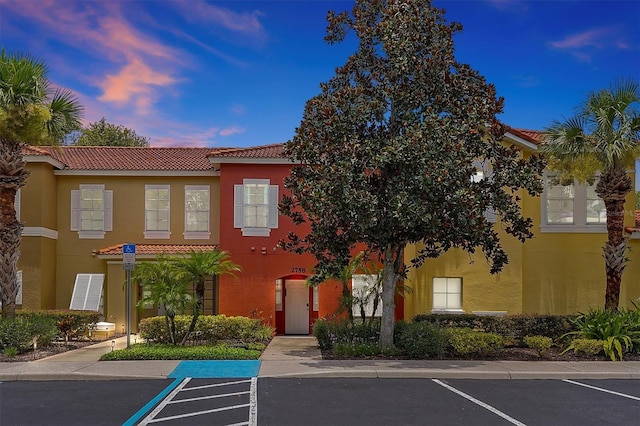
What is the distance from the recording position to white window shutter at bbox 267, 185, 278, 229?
2102cm

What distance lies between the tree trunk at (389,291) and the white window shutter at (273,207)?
6526 mm

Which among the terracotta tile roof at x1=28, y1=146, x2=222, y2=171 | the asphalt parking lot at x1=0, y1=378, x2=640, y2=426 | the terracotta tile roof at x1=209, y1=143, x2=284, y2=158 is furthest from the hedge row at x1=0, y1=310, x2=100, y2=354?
the terracotta tile roof at x1=209, y1=143, x2=284, y2=158

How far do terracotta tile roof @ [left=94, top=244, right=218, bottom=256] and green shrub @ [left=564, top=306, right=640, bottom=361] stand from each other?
1223 cm

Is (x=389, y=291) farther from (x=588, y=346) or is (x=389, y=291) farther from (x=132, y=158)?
(x=132, y=158)

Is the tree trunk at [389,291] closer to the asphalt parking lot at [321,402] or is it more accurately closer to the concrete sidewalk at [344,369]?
the concrete sidewalk at [344,369]

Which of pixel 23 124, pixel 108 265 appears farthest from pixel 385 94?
pixel 108 265

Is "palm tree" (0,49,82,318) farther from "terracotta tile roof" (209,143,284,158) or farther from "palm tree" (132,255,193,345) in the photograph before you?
"terracotta tile roof" (209,143,284,158)

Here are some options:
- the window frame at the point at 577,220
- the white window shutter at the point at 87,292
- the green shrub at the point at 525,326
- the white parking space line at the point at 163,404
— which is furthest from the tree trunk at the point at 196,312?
the window frame at the point at 577,220

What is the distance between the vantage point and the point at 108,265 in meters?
21.0

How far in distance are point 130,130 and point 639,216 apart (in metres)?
33.7

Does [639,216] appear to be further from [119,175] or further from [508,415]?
[119,175]

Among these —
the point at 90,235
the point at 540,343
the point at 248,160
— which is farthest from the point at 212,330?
the point at 540,343

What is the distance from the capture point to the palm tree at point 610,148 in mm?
15656

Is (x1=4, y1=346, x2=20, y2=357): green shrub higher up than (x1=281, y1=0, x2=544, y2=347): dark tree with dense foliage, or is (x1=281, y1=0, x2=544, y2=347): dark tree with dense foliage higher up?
(x1=281, y1=0, x2=544, y2=347): dark tree with dense foliage
